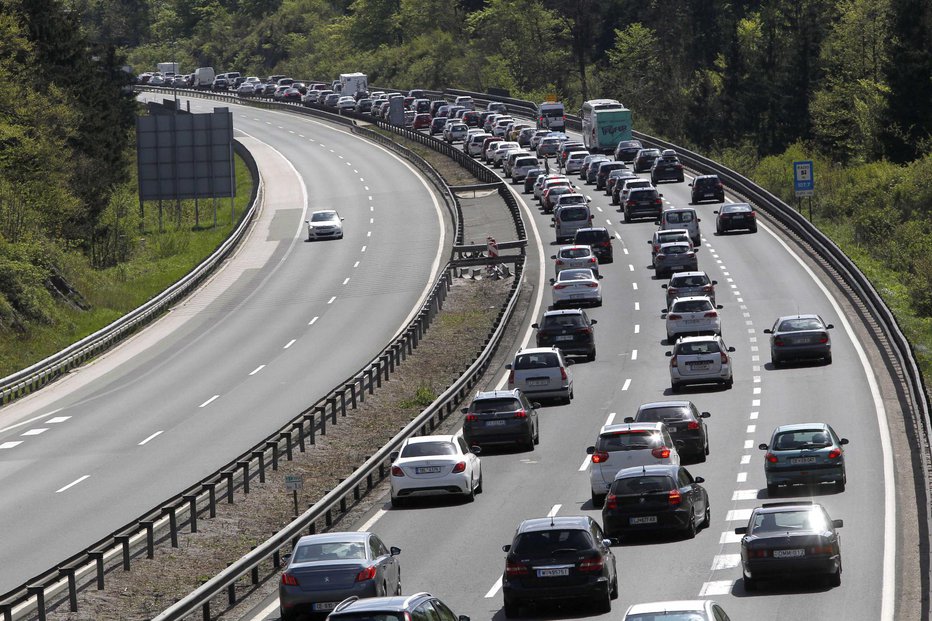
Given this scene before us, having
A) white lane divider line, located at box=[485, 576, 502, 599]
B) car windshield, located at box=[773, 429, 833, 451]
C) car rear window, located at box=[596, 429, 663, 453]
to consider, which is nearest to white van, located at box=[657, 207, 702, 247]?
car rear window, located at box=[596, 429, 663, 453]

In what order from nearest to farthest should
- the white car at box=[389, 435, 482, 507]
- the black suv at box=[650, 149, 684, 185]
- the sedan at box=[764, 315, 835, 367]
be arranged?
the white car at box=[389, 435, 482, 507] < the sedan at box=[764, 315, 835, 367] < the black suv at box=[650, 149, 684, 185]

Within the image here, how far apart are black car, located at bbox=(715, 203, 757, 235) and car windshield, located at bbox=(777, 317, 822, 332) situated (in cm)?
2632

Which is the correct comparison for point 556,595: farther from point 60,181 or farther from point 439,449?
point 60,181

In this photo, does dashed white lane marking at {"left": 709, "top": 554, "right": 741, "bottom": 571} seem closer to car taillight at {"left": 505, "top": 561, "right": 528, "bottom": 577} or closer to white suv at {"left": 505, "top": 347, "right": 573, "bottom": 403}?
car taillight at {"left": 505, "top": 561, "right": 528, "bottom": 577}

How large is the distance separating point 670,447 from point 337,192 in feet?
219

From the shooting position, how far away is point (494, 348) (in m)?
48.7

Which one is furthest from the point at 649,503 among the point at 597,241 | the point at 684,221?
the point at 684,221

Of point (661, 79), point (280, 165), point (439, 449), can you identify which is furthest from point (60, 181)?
point (661, 79)

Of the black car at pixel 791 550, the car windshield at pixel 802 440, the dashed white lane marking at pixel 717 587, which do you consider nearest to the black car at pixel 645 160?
the car windshield at pixel 802 440

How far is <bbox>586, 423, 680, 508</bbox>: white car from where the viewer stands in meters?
29.0

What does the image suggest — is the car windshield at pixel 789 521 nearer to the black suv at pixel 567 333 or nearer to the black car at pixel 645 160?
A: the black suv at pixel 567 333

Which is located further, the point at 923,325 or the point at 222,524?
the point at 923,325

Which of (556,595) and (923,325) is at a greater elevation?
(556,595)

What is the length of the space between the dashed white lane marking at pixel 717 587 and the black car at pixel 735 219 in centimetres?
5007
